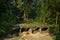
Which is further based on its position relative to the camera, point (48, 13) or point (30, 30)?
point (48, 13)

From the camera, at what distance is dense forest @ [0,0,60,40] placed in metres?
24.0

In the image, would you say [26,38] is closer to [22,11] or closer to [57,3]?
[57,3]

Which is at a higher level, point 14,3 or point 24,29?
point 14,3

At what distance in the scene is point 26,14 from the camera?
34344mm

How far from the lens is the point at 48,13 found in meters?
28.3

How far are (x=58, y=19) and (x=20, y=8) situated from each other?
912 cm

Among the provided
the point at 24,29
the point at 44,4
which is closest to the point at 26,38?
the point at 24,29

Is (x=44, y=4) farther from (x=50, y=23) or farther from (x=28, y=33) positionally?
(x=28, y=33)

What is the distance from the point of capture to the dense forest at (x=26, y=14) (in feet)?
78.8

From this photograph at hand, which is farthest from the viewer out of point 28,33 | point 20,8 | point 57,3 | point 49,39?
point 20,8

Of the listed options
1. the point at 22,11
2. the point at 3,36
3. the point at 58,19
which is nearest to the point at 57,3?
the point at 58,19

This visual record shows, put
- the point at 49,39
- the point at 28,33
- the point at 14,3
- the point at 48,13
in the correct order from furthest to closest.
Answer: the point at 14,3, the point at 48,13, the point at 28,33, the point at 49,39

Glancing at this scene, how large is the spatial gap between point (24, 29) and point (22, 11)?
30.0 ft

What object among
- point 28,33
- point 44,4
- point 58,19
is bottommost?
point 28,33
